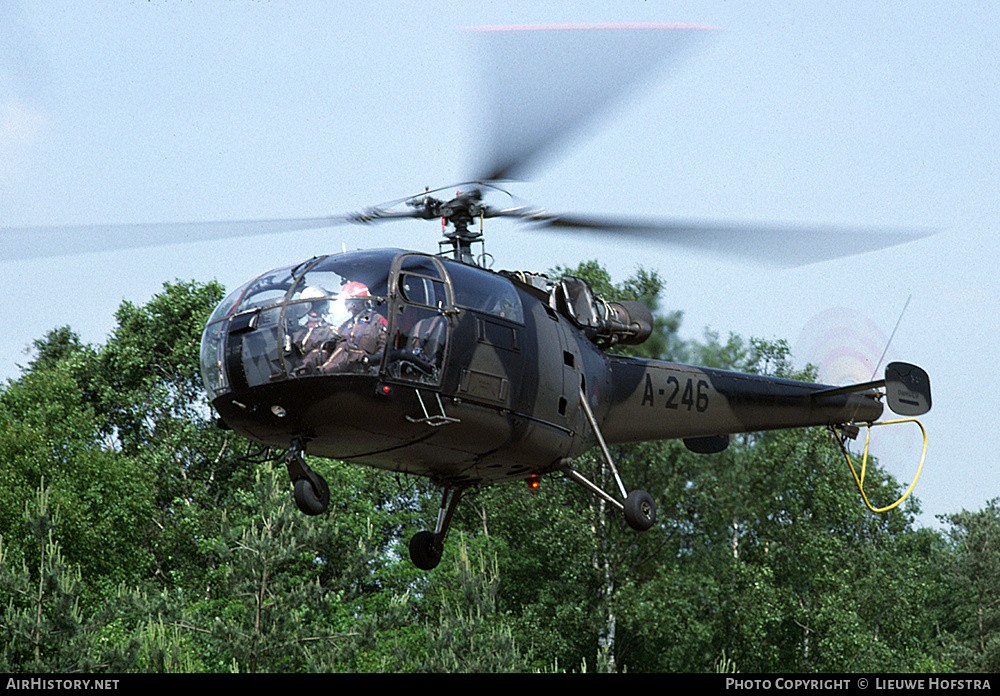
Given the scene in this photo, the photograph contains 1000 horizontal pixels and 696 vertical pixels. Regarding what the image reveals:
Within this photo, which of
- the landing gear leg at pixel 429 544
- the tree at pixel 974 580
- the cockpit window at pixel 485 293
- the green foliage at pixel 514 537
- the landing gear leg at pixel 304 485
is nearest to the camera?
the landing gear leg at pixel 304 485

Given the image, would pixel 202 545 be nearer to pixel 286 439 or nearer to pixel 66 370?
pixel 66 370

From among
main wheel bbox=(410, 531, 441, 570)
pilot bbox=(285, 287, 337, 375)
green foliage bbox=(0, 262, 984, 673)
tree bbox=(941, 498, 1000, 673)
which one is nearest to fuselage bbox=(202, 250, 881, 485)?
pilot bbox=(285, 287, 337, 375)

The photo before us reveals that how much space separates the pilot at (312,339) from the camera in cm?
884

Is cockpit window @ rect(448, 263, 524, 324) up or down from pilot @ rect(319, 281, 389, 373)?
up

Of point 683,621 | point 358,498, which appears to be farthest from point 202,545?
point 683,621

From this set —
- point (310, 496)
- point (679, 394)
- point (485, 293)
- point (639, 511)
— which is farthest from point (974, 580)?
point (310, 496)

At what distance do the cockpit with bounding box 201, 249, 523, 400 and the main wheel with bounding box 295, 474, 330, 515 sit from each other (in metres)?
1.01

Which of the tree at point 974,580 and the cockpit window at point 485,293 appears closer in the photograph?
the cockpit window at point 485,293

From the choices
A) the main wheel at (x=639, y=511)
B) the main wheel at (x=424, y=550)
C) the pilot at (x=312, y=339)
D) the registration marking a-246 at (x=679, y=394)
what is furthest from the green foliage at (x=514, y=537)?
the pilot at (x=312, y=339)

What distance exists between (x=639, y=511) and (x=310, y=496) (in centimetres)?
368

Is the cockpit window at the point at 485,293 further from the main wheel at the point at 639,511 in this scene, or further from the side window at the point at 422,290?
the main wheel at the point at 639,511

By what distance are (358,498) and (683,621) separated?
35.5 ft

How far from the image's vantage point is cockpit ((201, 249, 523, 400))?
349 inches

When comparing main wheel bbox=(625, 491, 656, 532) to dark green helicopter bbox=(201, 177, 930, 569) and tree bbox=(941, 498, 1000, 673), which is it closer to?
dark green helicopter bbox=(201, 177, 930, 569)
